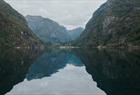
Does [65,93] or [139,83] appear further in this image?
[139,83]

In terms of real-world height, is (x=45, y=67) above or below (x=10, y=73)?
below

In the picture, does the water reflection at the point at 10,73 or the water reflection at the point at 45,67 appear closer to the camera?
the water reflection at the point at 10,73

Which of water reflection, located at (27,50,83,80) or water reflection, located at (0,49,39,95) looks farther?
water reflection, located at (27,50,83,80)

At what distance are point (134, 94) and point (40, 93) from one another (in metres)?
12.4

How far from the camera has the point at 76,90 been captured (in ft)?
145

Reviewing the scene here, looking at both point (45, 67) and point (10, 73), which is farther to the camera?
point (45, 67)

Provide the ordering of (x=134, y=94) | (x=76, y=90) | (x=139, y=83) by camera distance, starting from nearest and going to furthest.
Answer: (x=134, y=94), (x=76, y=90), (x=139, y=83)

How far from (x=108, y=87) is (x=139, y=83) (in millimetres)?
5534

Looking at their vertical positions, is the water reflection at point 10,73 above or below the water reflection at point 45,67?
above

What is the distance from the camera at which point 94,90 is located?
146ft

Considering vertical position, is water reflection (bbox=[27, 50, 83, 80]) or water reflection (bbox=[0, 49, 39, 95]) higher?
water reflection (bbox=[0, 49, 39, 95])

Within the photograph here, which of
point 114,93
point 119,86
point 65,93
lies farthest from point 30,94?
point 119,86

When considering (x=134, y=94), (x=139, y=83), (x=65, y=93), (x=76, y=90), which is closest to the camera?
(x=134, y=94)

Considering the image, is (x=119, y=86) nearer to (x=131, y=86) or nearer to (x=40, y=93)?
(x=131, y=86)
